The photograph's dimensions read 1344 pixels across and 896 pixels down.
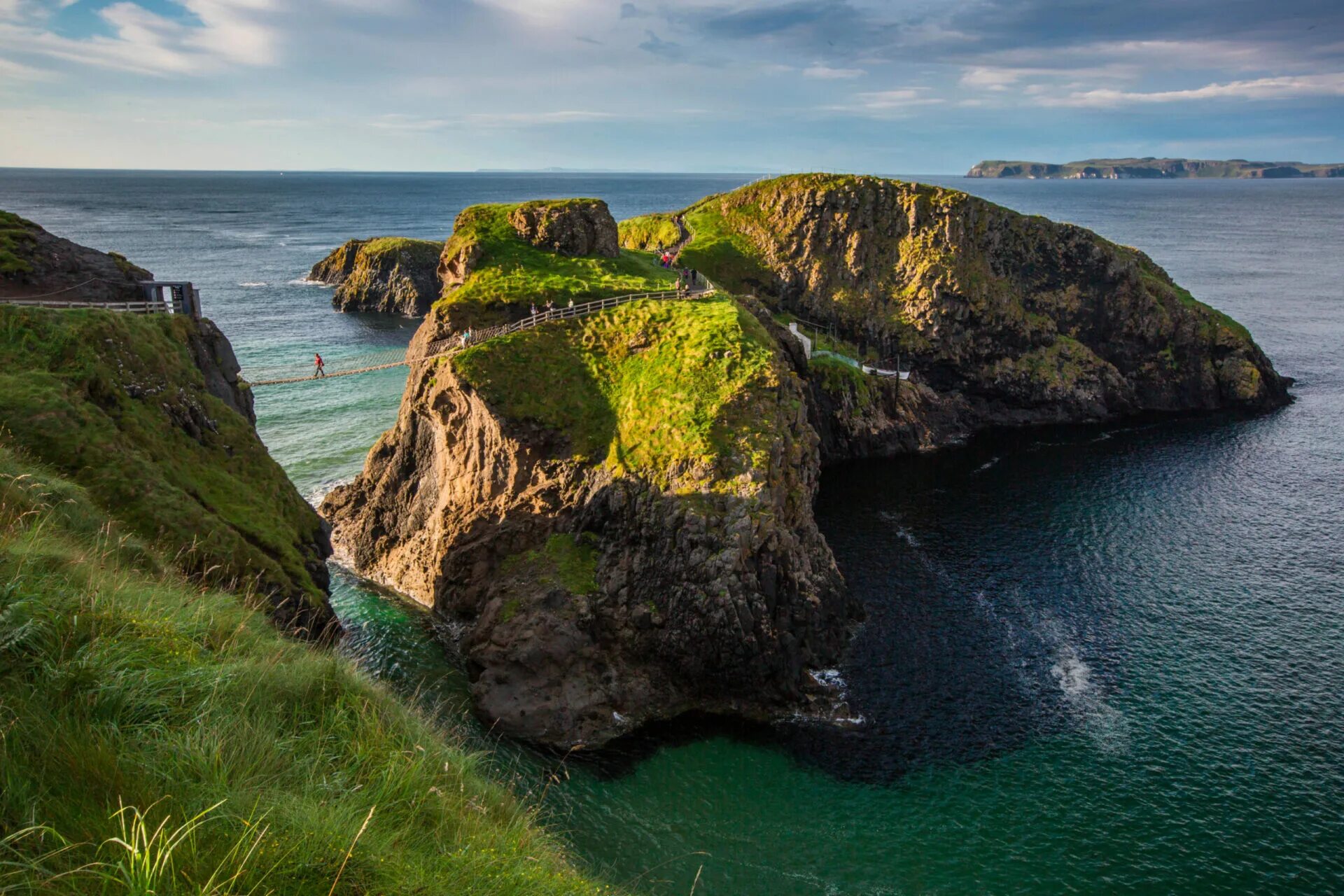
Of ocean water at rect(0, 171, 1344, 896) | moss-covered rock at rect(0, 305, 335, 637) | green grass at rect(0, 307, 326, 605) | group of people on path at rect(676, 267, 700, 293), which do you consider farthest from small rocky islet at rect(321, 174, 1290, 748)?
green grass at rect(0, 307, 326, 605)

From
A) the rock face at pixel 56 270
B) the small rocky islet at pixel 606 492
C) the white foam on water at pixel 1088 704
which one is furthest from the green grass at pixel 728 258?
the rock face at pixel 56 270

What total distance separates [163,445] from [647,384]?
27.7 m

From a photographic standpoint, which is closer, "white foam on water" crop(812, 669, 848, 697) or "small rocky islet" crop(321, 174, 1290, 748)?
"small rocky islet" crop(321, 174, 1290, 748)

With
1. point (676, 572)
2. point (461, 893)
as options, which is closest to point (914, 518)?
point (676, 572)

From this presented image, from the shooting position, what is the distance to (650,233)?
113938 millimetres

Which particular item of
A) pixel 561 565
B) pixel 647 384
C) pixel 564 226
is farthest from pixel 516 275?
pixel 561 565

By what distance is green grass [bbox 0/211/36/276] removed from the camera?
3594cm

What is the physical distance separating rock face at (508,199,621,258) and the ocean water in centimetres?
2617

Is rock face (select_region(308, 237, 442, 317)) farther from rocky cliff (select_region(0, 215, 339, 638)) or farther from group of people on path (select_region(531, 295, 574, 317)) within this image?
rocky cliff (select_region(0, 215, 339, 638))

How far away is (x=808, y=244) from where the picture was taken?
336 ft

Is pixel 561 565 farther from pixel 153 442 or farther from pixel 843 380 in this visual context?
pixel 843 380

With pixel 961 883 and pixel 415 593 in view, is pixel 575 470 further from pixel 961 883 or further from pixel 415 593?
pixel 961 883

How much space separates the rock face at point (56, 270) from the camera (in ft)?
118

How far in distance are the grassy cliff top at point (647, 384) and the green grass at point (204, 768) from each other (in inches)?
1315
